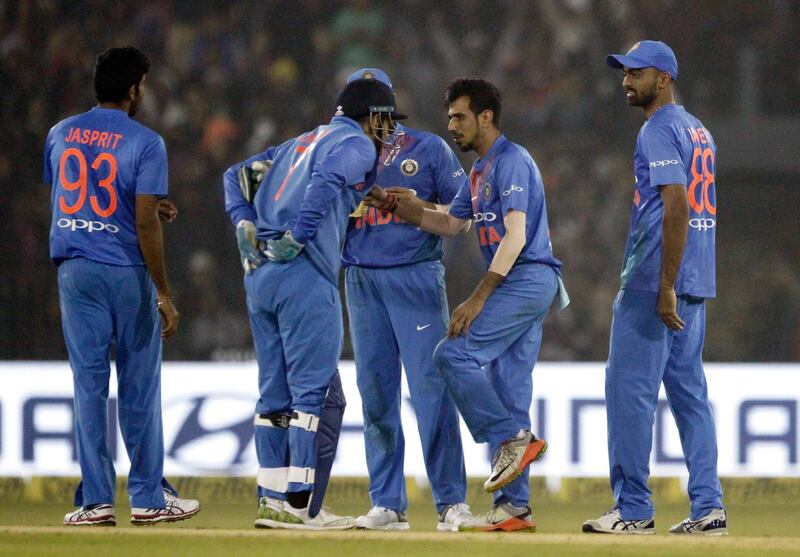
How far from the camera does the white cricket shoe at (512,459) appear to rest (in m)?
5.66

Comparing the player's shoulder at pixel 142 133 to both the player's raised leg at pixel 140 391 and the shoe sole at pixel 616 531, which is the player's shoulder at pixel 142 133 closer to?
the player's raised leg at pixel 140 391

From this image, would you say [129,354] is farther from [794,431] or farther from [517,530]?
[794,431]

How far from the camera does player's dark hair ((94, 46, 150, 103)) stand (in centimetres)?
599

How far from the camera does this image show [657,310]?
582cm

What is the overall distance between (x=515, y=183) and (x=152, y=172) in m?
1.76

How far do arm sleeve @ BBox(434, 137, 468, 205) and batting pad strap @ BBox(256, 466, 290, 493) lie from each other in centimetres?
179

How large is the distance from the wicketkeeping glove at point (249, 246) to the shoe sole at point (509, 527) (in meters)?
1.64

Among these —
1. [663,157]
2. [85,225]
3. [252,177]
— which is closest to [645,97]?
[663,157]

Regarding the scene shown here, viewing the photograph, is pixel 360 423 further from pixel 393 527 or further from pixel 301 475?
pixel 301 475

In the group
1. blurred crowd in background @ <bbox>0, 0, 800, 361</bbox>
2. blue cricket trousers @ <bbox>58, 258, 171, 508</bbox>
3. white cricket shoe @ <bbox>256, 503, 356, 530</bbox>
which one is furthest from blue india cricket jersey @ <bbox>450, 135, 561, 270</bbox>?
blurred crowd in background @ <bbox>0, 0, 800, 361</bbox>

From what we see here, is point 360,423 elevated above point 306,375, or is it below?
below

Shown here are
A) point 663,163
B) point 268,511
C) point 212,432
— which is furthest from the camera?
point 212,432

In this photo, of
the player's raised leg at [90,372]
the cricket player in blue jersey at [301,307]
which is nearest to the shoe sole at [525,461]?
the cricket player in blue jersey at [301,307]

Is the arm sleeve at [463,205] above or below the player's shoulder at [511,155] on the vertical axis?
below
